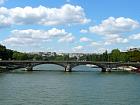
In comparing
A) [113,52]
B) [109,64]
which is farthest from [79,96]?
[113,52]

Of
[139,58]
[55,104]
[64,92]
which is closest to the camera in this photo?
[55,104]

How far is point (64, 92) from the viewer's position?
4000 cm

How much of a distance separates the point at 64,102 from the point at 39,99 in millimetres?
2395

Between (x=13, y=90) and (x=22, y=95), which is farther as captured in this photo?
(x=13, y=90)

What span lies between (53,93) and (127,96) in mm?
6351

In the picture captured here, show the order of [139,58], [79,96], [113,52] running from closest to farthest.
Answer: [79,96] < [139,58] < [113,52]

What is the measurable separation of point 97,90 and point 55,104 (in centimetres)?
1081

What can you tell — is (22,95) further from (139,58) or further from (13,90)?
(139,58)

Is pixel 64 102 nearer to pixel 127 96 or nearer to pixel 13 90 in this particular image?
pixel 127 96

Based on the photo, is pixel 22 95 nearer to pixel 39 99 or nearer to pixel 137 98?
pixel 39 99

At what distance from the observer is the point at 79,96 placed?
121 feet

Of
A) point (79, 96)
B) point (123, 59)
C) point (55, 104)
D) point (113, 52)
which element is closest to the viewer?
point (55, 104)

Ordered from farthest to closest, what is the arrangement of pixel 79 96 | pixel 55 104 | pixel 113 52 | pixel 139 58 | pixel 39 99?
pixel 113 52, pixel 139 58, pixel 79 96, pixel 39 99, pixel 55 104

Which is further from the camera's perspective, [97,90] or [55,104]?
[97,90]
